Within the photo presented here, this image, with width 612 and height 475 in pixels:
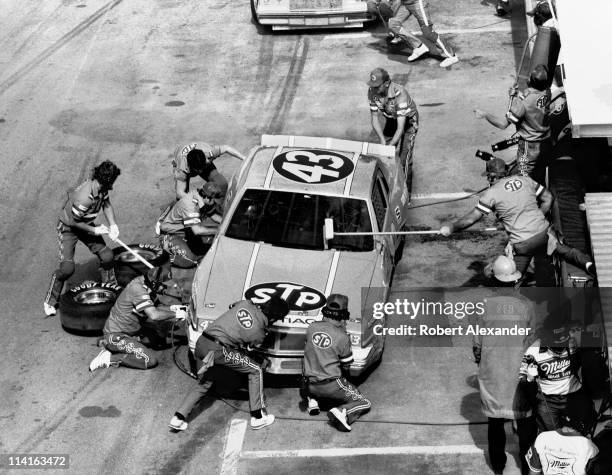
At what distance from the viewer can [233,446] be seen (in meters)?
10.4

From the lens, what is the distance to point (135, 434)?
10.7 meters

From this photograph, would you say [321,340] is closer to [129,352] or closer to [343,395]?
[343,395]

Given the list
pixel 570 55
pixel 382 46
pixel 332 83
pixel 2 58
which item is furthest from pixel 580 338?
pixel 2 58

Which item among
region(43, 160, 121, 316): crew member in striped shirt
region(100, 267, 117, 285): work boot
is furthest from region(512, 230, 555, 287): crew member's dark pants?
region(100, 267, 117, 285): work boot

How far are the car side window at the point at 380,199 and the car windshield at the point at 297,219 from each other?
25cm

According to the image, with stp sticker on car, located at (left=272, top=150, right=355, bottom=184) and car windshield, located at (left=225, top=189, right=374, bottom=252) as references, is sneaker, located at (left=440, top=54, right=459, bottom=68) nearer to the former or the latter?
stp sticker on car, located at (left=272, top=150, right=355, bottom=184)

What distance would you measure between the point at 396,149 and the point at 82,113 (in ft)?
19.5

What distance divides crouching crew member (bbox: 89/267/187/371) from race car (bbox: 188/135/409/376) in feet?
1.56

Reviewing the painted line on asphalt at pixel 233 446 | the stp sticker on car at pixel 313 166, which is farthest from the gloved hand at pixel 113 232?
the painted line on asphalt at pixel 233 446

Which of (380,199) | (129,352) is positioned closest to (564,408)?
(380,199)

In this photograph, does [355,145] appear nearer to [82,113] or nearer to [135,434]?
[135,434]

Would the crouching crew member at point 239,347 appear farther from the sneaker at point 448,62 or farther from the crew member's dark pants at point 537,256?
the sneaker at point 448,62

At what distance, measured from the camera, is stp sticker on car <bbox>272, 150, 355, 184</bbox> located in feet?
41.1

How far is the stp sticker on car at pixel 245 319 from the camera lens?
34.4 ft
